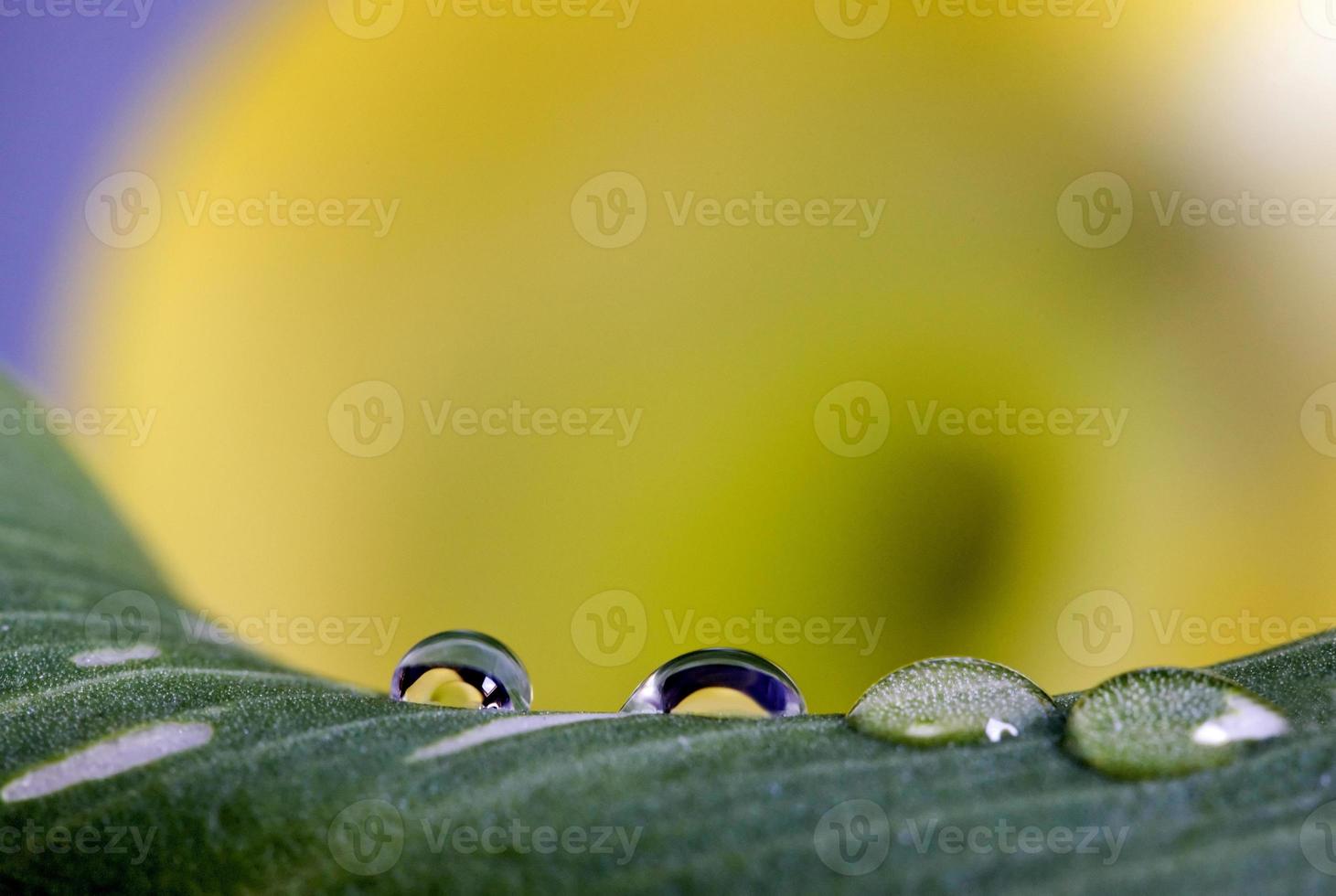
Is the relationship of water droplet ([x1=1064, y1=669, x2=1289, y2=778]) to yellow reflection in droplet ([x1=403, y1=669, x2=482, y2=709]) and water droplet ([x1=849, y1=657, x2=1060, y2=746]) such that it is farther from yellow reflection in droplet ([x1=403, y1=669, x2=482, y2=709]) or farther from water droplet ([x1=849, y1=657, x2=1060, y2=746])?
yellow reflection in droplet ([x1=403, y1=669, x2=482, y2=709])

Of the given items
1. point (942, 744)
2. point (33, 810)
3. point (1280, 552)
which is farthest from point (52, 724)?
point (1280, 552)

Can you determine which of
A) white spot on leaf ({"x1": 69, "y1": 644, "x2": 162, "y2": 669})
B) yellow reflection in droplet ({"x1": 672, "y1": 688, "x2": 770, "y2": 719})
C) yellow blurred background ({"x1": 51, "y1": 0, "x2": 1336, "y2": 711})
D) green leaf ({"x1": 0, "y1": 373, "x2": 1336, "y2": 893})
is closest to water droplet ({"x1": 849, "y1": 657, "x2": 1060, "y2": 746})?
green leaf ({"x1": 0, "y1": 373, "x2": 1336, "y2": 893})

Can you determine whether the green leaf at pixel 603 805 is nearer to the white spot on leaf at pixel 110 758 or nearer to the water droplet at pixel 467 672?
the white spot on leaf at pixel 110 758

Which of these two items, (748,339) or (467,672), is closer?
(467,672)

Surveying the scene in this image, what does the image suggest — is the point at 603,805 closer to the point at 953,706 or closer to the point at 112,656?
the point at 953,706

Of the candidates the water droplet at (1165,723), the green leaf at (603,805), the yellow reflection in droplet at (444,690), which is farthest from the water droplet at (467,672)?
the water droplet at (1165,723)

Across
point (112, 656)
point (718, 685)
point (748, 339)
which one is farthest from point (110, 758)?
point (748, 339)

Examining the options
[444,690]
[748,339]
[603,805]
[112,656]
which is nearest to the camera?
[603,805]
